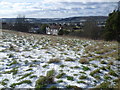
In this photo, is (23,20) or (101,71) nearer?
(101,71)

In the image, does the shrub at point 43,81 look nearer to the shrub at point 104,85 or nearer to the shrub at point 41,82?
the shrub at point 41,82

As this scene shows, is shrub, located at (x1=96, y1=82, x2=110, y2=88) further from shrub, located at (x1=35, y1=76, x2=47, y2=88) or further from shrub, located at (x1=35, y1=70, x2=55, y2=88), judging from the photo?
shrub, located at (x1=35, y1=76, x2=47, y2=88)

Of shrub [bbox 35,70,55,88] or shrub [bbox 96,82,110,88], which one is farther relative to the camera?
shrub [bbox 35,70,55,88]

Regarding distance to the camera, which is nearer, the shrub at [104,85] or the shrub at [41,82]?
the shrub at [104,85]

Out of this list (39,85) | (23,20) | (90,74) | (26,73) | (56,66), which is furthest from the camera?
(23,20)

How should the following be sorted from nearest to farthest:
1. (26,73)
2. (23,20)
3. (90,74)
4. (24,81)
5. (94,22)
→ (24,81)
(90,74)
(26,73)
(94,22)
(23,20)

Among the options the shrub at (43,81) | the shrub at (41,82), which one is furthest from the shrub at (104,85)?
the shrub at (41,82)

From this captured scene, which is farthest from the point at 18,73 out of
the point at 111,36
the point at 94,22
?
the point at 94,22

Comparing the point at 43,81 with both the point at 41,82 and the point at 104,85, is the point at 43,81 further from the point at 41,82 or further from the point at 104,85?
the point at 104,85

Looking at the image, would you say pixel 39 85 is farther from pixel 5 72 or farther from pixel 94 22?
pixel 94 22

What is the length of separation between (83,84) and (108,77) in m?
1.05

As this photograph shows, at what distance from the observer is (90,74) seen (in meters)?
5.27

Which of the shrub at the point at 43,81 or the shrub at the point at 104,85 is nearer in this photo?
the shrub at the point at 104,85

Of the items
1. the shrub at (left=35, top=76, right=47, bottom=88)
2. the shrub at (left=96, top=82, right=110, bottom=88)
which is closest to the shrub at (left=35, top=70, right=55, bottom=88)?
the shrub at (left=35, top=76, right=47, bottom=88)
